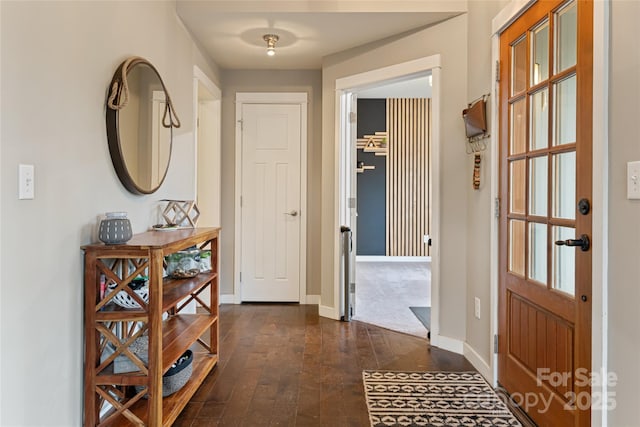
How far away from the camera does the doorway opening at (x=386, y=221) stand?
120 inches

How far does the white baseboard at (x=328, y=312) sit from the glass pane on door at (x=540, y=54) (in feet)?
8.29

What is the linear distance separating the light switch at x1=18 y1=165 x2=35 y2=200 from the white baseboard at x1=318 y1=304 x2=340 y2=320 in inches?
109

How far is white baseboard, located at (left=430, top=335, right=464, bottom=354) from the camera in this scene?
112 inches

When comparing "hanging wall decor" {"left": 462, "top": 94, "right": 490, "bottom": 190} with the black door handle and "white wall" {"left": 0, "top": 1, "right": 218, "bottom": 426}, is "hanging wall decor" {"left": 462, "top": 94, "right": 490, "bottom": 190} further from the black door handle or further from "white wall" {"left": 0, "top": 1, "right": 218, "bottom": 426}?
"white wall" {"left": 0, "top": 1, "right": 218, "bottom": 426}

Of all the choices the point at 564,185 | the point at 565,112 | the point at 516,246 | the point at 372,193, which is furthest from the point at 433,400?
the point at 372,193

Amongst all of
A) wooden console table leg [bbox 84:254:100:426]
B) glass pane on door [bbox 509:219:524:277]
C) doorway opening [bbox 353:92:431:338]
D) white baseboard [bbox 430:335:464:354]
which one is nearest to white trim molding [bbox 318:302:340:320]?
white baseboard [bbox 430:335:464:354]

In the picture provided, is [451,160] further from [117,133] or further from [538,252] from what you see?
[117,133]

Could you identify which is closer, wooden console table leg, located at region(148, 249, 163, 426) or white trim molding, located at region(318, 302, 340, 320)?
wooden console table leg, located at region(148, 249, 163, 426)

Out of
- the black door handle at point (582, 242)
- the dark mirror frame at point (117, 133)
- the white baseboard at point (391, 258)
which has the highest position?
the dark mirror frame at point (117, 133)

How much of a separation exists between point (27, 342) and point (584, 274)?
2119mm

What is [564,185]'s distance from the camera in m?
1.71

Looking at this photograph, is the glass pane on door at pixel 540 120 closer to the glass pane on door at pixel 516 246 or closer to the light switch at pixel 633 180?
the glass pane on door at pixel 516 246

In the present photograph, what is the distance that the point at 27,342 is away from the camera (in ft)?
4.69

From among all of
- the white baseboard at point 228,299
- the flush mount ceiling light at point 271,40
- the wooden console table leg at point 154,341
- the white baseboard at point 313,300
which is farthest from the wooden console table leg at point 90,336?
the white baseboard at point 313,300
